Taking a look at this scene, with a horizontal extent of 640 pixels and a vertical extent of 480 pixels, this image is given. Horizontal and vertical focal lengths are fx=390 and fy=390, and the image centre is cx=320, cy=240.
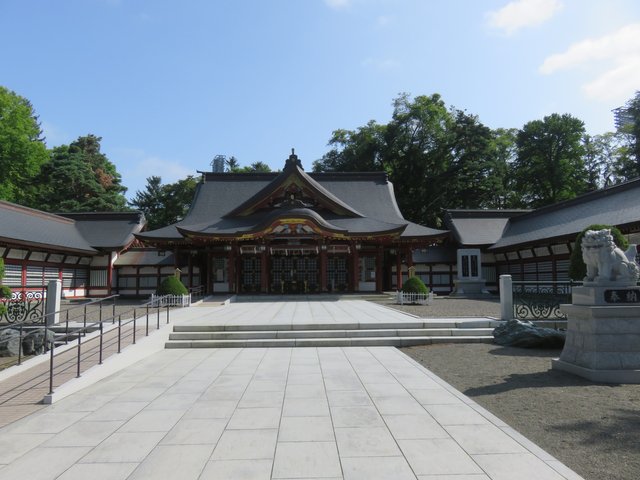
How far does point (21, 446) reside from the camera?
425 cm

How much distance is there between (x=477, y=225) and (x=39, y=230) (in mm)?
30141

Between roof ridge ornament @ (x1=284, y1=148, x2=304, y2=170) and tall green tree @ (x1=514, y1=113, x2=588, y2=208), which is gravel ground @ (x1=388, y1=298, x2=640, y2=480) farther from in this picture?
tall green tree @ (x1=514, y1=113, x2=588, y2=208)

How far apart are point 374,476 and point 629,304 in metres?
6.24

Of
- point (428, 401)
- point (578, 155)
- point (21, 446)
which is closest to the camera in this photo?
point (21, 446)

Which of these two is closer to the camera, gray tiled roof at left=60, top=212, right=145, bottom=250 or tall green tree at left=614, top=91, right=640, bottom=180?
gray tiled roof at left=60, top=212, right=145, bottom=250

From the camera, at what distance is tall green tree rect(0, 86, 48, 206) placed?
35000 mm

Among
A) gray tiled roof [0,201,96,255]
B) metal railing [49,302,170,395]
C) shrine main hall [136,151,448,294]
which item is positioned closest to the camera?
metal railing [49,302,170,395]

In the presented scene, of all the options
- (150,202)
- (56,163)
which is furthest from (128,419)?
(150,202)

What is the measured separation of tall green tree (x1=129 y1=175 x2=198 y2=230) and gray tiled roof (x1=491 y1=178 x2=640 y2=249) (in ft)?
113

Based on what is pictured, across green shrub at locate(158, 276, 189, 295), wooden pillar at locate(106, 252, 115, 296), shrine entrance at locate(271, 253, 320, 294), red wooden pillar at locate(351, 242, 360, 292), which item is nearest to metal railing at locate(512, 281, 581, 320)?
red wooden pillar at locate(351, 242, 360, 292)

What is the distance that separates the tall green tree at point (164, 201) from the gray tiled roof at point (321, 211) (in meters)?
17.2

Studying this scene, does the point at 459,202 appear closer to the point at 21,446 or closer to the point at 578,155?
the point at 578,155

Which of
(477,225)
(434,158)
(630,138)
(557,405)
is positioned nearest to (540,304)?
(557,405)

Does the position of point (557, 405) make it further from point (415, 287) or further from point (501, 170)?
point (501, 170)
